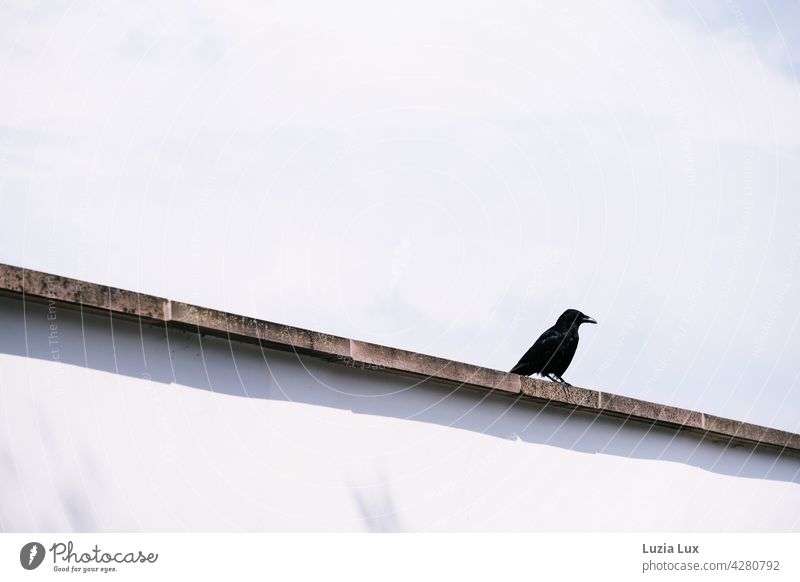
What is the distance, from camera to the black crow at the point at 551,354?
9.84 m

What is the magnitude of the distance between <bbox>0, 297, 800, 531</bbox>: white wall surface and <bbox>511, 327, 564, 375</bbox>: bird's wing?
1537 millimetres

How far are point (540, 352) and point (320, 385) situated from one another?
3630 millimetres

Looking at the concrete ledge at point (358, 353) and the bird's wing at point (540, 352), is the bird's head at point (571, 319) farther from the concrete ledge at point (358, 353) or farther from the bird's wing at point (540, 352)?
the concrete ledge at point (358, 353)

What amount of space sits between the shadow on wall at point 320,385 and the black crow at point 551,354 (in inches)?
56.9

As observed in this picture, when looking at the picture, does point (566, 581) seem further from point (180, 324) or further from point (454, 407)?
point (180, 324)

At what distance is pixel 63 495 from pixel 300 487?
1433mm

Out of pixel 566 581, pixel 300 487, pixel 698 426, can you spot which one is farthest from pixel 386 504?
pixel 698 426

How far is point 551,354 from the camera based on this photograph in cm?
984

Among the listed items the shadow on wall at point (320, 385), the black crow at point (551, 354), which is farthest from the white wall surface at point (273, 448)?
the black crow at point (551, 354)

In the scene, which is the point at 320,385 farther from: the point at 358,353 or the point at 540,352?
the point at 540,352

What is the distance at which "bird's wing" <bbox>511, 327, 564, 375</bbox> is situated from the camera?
986 cm

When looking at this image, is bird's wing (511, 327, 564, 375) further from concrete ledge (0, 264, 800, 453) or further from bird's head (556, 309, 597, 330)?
concrete ledge (0, 264, 800, 453)

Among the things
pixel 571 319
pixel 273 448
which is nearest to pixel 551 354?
pixel 571 319

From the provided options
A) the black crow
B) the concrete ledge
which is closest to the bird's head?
the black crow
